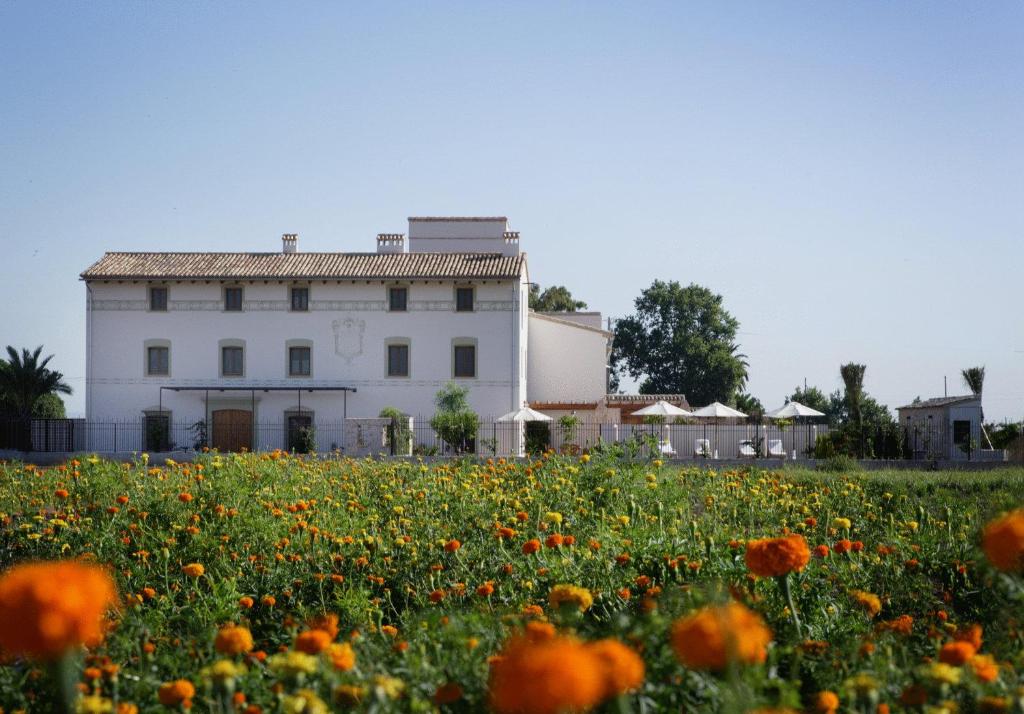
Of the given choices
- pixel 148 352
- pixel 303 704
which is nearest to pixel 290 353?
pixel 148 352

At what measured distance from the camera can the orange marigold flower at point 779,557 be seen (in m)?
3.78

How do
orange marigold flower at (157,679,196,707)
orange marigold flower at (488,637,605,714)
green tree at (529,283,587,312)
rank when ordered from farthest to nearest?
green tree at (529,283,587,312) → orange marigold flower at (157,679,196,707) → orange marigold flower at (488,637,605,714)

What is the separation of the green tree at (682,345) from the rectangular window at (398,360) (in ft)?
106

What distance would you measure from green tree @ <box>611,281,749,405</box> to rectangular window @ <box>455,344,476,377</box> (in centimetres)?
3114

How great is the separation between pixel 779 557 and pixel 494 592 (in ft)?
7.72

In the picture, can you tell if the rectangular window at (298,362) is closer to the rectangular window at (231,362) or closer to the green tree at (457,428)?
the rectangular window at (231,362)

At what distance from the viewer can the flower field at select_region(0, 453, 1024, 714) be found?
104 inches

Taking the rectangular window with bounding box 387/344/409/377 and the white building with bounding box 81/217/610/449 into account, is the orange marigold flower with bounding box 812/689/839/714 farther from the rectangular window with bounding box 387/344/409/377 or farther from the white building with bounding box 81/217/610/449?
the rectangular window with bounding box 387/344/409/377

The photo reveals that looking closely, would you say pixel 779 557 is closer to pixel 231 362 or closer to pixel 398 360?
pixel 398 360

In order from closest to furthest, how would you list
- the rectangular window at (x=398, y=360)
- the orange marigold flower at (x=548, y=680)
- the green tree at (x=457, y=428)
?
1. the orange marigold flower at (x=548, y=680)
2. the green tree at (x=457, y=428)
3. the rectangular window at (x=398, y=360)

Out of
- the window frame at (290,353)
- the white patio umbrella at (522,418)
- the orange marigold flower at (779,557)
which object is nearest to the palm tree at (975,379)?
the white patio umbrella at (522,418)

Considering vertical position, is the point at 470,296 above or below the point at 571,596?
above

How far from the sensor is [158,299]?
3847 cm

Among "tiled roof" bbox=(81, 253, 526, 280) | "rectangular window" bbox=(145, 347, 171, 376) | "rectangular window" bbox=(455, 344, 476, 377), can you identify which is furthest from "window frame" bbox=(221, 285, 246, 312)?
"rectangular window" bbox=(455, 344, 476, 377)
